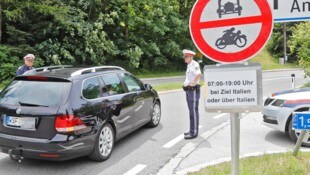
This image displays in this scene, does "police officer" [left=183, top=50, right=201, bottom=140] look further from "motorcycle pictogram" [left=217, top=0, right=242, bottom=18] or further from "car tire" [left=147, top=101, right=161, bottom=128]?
"motorcycle pictogram" [left=217, top=0, right=242, bottom=18]

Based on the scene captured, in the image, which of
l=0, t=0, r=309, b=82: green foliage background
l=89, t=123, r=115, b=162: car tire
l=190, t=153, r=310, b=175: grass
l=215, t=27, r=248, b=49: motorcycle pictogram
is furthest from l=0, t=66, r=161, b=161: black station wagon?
l=0, t=0, r=309, b=82: green foliage background

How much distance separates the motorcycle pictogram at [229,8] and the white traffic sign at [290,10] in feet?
1.08

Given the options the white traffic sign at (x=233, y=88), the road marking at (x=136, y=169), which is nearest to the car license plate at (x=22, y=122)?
the road marking at (x=136, y=169)

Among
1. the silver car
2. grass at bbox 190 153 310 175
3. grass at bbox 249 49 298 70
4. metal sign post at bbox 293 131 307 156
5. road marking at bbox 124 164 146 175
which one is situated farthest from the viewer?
grass at bbox 249 49 298 70

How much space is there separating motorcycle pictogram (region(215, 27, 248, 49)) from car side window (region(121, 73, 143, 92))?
4028 mm

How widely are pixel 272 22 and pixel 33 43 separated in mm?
22220

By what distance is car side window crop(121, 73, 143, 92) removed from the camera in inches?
271

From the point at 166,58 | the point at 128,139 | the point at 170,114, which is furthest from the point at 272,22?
the point at 166,58

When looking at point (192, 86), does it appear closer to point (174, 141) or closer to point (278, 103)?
point (174, 141)

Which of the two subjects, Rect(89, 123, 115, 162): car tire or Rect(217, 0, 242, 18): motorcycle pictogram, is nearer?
Rect(217, 0, 242, 18): motorcycle pictogram

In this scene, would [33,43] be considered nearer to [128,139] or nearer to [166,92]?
[166,92]

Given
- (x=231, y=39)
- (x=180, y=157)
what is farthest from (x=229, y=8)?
(x=180, y=157)

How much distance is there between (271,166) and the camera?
15.6 ft

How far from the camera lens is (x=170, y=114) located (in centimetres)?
971
